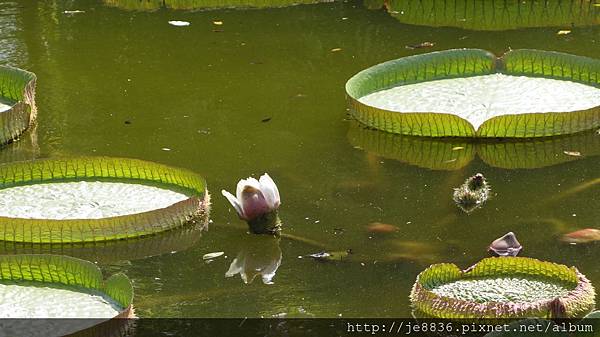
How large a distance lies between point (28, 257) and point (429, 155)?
6.47 ft

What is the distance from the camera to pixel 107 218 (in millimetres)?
4562

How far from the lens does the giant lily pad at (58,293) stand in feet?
12.5

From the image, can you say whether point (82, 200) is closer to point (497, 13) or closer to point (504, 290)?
point (504, 290)

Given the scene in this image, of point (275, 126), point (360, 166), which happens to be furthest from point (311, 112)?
point (360, 166)

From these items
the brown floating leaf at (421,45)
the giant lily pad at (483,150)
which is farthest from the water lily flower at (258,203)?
the brown floating leaf at (421,45)

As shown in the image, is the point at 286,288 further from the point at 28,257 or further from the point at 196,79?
the point at 196,79

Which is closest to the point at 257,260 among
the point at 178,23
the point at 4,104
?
the point at 4,104

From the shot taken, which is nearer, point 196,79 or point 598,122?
point 598,122

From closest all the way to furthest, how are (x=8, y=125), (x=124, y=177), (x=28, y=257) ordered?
(x=28, y=257) → (x=124, y=177) → (x=8, y=125)

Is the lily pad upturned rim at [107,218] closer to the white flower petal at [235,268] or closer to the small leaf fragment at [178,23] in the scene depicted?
the white flower petal at [235,268]

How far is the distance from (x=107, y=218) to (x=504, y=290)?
149 cm

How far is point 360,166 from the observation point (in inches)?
212

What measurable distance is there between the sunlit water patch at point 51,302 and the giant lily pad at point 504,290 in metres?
0.99

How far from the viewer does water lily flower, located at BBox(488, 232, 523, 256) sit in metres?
4.33
